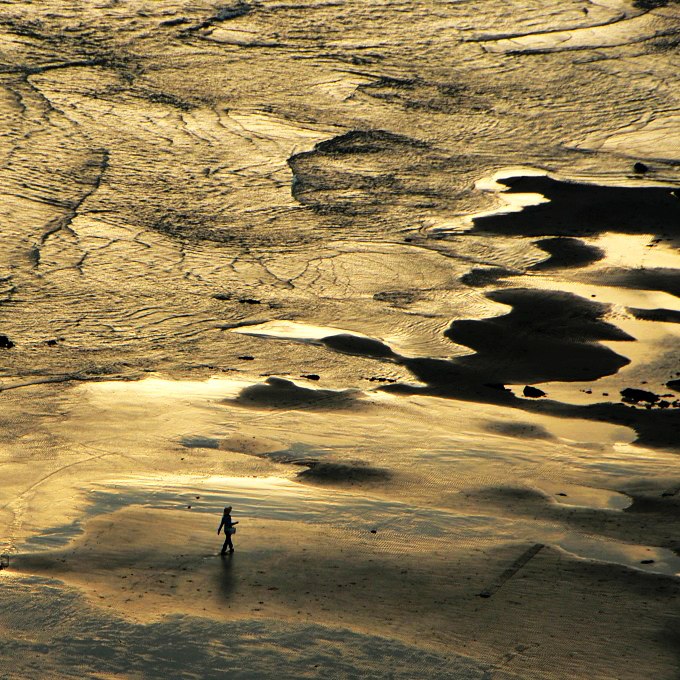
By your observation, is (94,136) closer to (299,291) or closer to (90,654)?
(299,291)

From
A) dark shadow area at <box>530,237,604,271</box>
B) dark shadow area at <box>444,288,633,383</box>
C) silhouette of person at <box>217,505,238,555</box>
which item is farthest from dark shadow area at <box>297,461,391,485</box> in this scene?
dark shadow area at <box>530,237,604,271</box>

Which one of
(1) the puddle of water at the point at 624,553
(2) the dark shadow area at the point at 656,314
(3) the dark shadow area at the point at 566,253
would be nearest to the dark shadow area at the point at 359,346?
(2) the dark shadow area at the point at 656,314

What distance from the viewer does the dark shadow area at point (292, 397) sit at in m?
10.9

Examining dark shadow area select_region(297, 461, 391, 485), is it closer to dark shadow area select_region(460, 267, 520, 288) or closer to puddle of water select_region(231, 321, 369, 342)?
puddle of water select_region(231, 321, 369, 342)

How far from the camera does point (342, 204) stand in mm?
16156

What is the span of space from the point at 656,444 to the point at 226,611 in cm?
424

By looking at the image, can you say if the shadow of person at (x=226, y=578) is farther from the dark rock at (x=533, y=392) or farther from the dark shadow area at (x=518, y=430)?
the dark rock at (x=533, y=392)

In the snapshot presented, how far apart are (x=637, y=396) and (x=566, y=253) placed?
12.7 ft

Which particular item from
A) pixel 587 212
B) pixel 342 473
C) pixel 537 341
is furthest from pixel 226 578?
pixel 587 212

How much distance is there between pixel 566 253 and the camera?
1443 centimetres

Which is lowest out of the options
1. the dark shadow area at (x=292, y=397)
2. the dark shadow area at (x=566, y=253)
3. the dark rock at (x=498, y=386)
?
the dark shadow area at (x=292, y=397)

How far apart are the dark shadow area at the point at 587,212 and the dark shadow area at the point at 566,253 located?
24 cm

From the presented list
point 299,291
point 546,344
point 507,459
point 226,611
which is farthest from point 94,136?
point 226,611

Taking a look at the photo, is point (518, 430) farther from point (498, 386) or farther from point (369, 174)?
point (369, 174)
